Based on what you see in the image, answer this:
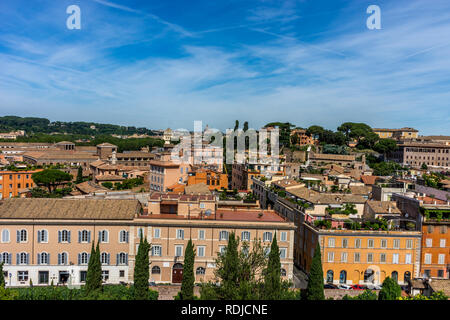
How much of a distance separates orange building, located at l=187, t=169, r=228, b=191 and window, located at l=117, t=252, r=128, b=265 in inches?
932

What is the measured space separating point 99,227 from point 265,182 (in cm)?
2406

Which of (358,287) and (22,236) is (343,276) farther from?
(22,236)

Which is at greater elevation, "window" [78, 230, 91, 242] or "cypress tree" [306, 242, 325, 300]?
"window" [78, 230, 91, 242]

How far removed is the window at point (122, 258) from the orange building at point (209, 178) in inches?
932

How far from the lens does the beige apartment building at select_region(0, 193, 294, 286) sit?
28.5 meters

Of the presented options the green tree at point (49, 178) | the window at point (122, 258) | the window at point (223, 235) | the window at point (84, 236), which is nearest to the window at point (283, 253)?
the window at point (223, 235)

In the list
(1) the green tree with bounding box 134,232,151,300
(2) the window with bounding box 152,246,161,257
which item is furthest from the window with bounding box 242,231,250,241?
(1) the green tree with bounding box 134,232,151,300

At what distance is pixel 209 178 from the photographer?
54812mm

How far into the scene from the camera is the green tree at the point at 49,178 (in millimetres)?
56000

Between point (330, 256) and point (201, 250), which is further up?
point (201, 250)

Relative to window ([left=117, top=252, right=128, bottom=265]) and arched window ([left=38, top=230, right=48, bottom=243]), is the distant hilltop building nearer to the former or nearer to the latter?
window ([left=117, top=252, right=128, bottom=265])

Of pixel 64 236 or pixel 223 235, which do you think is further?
pixel 223 235

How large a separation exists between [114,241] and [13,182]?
35.4 meters

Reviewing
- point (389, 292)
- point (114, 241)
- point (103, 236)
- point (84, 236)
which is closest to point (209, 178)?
point (114, 241)
